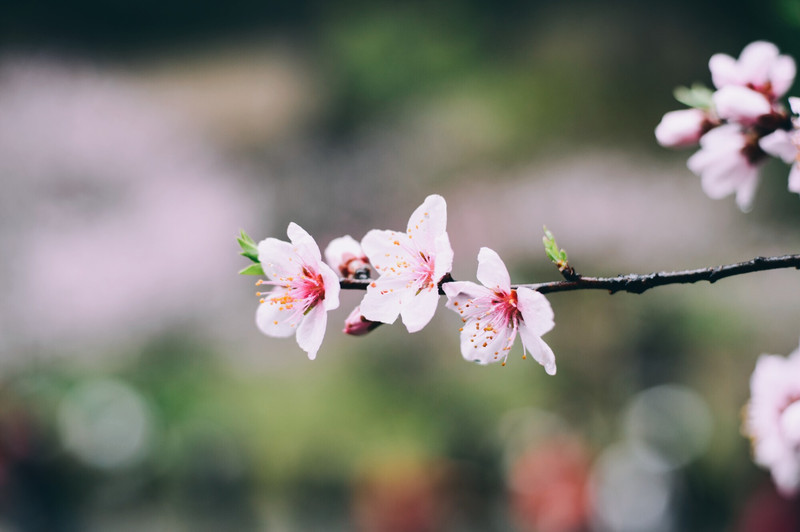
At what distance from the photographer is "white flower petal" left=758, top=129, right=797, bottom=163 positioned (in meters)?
0.39

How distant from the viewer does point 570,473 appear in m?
1.70

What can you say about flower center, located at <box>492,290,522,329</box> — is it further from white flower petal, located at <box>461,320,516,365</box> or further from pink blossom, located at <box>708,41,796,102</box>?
pink blossom, located at <box>708,41,796,102</box>

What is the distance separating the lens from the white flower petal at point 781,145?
0.39 metres

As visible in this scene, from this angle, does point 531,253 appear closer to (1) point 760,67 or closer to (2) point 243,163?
(2) point 243,163

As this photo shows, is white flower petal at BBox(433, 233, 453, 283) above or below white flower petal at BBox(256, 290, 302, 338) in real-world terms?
above

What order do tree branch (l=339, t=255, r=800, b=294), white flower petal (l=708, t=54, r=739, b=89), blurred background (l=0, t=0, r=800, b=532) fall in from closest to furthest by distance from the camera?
1. tree branch (l=339, t=255, r=800, b=294)
2. white flower petal (l=708, t=54, r=739, b=89)
3. blurred background (l=0, t=0, r=800, b=532)

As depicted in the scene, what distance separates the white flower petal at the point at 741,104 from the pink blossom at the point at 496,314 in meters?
0.18

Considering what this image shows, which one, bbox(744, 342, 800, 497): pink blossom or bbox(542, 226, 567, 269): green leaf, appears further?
bbox(744, 342, 800, 497): pink blossom

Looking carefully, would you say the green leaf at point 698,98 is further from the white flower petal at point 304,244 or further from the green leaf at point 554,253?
the white flower petal at point 304,244

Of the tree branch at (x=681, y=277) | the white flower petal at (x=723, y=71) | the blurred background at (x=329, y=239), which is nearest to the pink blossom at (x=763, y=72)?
the white flower petal at (x=723, y=71)

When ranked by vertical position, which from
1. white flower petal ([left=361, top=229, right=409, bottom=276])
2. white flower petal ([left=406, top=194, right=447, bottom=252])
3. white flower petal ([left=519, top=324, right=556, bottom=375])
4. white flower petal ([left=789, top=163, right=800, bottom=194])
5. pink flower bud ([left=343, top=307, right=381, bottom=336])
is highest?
white flower petal ([left=789, top=163, right=800, bottom=194])

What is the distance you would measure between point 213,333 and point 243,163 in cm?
60

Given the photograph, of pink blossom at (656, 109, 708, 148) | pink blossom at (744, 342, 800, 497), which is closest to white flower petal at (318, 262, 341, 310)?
pink blossom at (656, 109, 708, 148)

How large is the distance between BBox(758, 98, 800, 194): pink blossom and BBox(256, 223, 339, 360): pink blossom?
30 centimetres
